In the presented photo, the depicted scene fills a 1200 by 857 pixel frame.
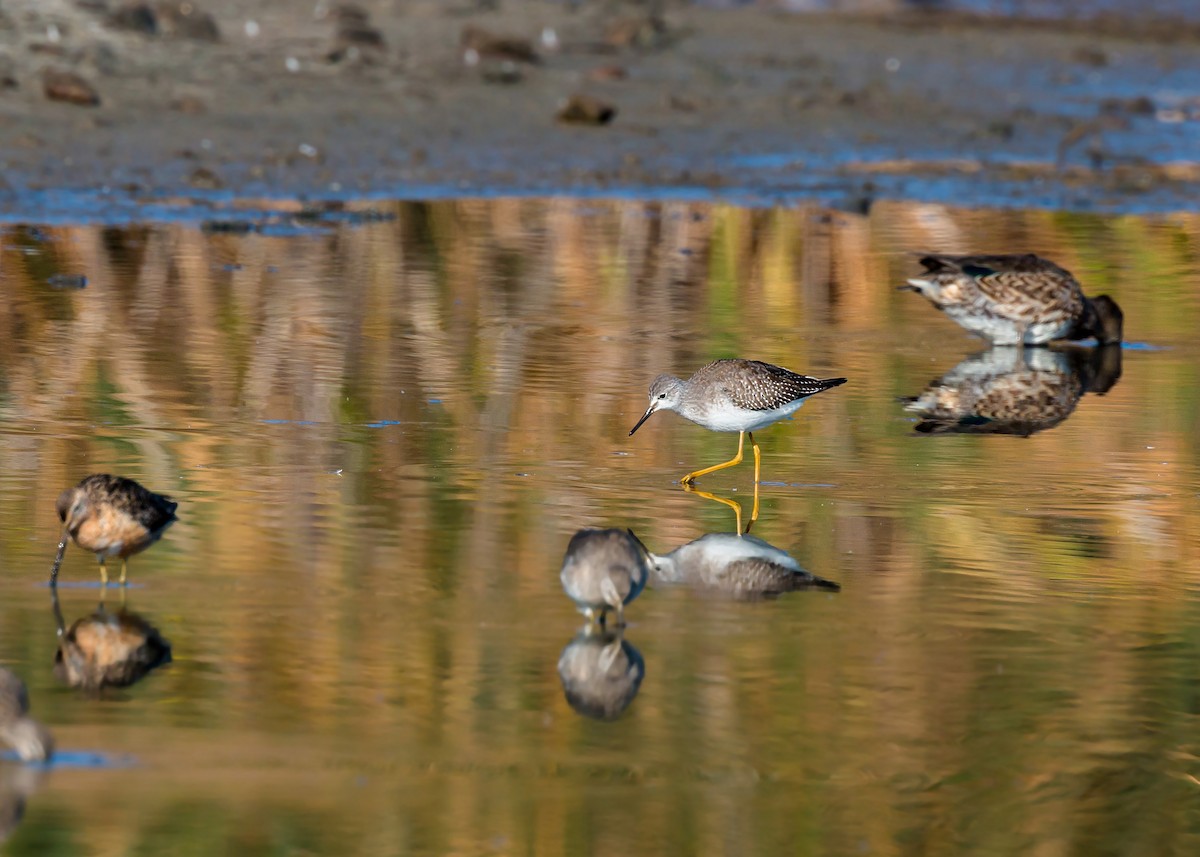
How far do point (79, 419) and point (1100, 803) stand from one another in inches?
234

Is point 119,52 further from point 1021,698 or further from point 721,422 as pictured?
point 1021,698

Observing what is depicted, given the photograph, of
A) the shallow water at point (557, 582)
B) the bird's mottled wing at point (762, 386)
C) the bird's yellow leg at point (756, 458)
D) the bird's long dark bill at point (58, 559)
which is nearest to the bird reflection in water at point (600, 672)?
the shallow water at point (557, 582)

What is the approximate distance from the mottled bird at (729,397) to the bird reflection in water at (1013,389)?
1.24 m

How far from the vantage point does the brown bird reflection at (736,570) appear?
299 inches

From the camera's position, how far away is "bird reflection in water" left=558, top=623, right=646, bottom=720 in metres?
6.32

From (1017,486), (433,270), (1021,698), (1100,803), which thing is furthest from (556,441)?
(433,270)

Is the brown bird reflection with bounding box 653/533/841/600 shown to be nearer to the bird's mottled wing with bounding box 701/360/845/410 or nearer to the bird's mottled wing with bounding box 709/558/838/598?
the bird's mottled wing with bounding box 709/558/838/598

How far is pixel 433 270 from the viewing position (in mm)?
15570

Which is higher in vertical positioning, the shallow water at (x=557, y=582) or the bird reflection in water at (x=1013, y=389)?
the bird reflection in water at (x=1013, y=389)

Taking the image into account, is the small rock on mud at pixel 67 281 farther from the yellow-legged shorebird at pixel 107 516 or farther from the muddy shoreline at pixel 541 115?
the yellow-legged shorebird at pixel 107 516

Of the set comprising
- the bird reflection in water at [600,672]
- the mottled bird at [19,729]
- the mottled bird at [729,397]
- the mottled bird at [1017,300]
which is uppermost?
the mottled bird at [1017,300]

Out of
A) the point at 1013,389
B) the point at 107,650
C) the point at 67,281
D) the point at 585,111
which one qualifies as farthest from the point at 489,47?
the point at 107,650

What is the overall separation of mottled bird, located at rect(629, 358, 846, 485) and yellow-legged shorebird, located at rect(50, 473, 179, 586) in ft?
8.62

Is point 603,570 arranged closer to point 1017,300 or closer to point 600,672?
point 600,672
